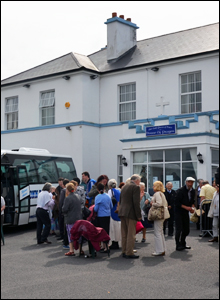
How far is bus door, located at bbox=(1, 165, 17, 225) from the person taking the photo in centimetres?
1426

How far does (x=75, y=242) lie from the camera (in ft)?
31.9

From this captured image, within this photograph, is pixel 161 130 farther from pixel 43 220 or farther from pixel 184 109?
pixel 43 220

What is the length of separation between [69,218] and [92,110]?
41.0 ft

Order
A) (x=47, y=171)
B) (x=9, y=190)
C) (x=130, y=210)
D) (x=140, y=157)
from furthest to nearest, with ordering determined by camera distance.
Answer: (x=140, y=157), (x=47, y=171), (x=9, y=190), (x=130, y=210)

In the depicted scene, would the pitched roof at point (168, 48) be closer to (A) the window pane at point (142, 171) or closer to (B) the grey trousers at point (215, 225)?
(A) the window pane at point (142, 171)

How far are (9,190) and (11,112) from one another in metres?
11.1

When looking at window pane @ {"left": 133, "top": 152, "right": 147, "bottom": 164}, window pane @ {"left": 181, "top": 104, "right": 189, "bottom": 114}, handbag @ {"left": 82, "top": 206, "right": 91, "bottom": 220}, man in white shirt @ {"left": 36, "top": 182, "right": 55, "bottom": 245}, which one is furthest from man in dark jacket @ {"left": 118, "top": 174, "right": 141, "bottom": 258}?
window pane @ {"left": 181, "top": 104, "right": 189, "bottom": 114}

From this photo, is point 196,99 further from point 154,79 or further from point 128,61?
point 128,61

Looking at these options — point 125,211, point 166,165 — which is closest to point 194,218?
point 125,211

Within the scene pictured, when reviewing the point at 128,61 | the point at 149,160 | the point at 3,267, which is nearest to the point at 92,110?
the point at 128,61

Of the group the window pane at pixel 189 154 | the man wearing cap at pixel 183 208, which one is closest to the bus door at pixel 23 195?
the window pane at pixel 189 154

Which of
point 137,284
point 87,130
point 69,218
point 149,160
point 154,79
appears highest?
point 154,79

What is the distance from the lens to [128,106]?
21328 millimetres

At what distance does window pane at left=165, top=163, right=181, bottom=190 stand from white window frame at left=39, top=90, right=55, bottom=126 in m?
8.09
